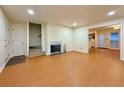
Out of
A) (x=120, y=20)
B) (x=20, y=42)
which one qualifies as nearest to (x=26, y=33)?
(x=20, y=42)

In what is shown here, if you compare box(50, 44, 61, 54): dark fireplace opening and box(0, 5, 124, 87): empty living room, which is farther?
box(50, 44, 61, 54): dark fireplace opening

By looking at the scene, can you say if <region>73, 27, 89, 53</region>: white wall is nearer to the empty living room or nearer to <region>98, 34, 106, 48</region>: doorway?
the empty living room

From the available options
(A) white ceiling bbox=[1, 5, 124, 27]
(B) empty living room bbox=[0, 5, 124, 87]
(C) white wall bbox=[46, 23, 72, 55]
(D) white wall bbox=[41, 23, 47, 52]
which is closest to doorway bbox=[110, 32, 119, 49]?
(B) empty living room bbox=[0, 5, 124, 87]

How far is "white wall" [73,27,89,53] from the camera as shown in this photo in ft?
22.1

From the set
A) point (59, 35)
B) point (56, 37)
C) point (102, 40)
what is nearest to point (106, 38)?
point (102, 40)

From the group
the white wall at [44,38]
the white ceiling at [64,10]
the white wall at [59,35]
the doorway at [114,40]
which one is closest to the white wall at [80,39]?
the white wall at [59,35]

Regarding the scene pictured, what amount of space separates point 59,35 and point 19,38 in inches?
111

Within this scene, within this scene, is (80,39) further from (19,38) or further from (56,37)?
(19,38)

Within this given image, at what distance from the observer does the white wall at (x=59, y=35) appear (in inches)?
234

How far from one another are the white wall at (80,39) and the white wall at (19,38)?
4.18 m

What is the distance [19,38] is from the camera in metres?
5.36

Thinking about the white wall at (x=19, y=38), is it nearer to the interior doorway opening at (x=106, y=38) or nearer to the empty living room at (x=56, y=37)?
the empty living room at (x=56, y=37)

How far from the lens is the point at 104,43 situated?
10.4 metres

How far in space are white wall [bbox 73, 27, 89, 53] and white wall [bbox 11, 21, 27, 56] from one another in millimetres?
4182
